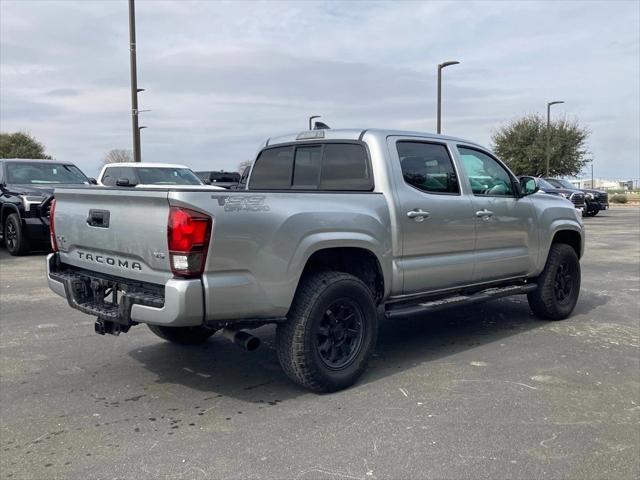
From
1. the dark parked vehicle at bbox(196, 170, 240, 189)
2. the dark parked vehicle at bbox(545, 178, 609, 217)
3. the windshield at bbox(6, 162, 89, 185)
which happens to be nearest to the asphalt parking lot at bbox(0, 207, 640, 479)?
the dark parked vehicle at bbox(196, 170, 240, 189)

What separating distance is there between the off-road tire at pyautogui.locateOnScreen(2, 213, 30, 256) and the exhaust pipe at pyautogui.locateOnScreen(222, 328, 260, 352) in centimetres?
881

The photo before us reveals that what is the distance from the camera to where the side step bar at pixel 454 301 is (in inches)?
193

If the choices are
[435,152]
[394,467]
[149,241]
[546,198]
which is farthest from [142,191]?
[546,198]

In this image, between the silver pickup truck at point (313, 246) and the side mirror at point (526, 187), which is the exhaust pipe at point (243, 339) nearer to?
the silver pickup truck at point (313, 246)

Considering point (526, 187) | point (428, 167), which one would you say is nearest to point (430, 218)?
point (428, 167)

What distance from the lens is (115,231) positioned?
4.12 meters

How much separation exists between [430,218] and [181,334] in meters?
2.42

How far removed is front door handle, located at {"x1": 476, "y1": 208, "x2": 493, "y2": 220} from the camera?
5615mm

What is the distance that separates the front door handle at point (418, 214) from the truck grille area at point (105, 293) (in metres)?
2.10

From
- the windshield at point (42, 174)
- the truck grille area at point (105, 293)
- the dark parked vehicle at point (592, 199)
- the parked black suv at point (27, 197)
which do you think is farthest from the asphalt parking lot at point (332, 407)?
the dark parked vehicle at point (592, 199)

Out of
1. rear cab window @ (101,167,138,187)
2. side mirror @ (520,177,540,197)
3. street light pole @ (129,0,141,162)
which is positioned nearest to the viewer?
side mirror @ (520,177,540,197)

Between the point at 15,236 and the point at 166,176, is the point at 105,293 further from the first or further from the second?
the point at 166,176

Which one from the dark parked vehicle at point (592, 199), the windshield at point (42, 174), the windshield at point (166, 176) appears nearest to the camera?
the windshield at point (42, 174)

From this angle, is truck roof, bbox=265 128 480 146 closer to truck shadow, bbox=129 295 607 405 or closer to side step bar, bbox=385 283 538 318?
side step bar, bbox=385 283 538 318
